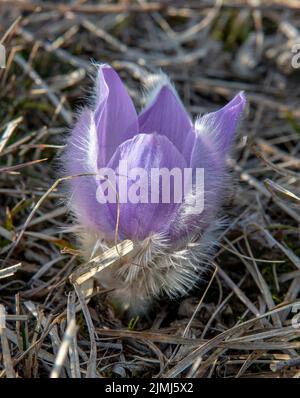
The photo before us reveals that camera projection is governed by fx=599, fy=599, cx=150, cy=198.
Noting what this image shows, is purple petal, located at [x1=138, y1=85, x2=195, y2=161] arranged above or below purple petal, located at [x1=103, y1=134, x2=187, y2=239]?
above

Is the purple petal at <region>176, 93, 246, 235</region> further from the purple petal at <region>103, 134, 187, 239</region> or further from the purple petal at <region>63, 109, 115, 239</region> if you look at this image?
the purple petal at <region>63, 109, 115, 239</region>

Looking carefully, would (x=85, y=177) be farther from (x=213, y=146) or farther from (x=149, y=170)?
(x=213, y=146)

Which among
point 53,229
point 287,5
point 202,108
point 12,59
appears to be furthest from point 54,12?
point 53,229

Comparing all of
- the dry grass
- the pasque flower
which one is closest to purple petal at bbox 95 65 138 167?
the pasque flower

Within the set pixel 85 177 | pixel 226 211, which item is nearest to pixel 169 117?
pixel 85 177

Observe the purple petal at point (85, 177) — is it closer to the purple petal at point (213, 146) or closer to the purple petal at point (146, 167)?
the purple petal at point (146, 167)

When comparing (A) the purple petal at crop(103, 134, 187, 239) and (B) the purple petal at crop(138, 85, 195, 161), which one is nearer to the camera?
(A) the purple petal at crop(103, 134, 187, 239)

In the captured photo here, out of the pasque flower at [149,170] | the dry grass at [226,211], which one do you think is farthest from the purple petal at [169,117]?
the dry grass at [226,211]
